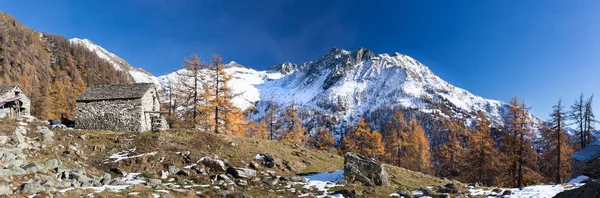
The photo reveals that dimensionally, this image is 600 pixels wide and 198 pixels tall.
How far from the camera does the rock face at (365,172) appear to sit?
20.2 meters

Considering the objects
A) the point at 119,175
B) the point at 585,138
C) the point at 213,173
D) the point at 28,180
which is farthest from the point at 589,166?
the point at 28,180

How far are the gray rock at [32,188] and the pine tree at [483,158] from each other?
40593 millimetres

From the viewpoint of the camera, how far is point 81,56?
162875 mm

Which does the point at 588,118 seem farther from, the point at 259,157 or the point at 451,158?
the point at 259,157

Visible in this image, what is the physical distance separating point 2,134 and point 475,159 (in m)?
45.8

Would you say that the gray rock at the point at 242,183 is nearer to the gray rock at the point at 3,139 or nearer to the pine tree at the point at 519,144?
the gray rock at the point at 3,139

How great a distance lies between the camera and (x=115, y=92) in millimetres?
31578

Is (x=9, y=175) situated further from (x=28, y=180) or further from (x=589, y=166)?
(x=589, y=166)

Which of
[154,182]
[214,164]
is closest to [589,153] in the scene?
[214,164]

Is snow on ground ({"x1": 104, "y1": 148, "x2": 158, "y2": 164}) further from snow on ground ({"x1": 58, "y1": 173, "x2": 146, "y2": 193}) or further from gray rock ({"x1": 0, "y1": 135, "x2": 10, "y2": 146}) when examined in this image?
gray rock ({"x1": 0, "y1": 135, "x2": 10, "y2": 146})

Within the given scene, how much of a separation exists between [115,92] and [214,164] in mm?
18142

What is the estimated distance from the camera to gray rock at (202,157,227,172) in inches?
799

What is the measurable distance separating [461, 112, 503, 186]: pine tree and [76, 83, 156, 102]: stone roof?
39567mm

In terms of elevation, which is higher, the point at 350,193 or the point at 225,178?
the point at 225,178
